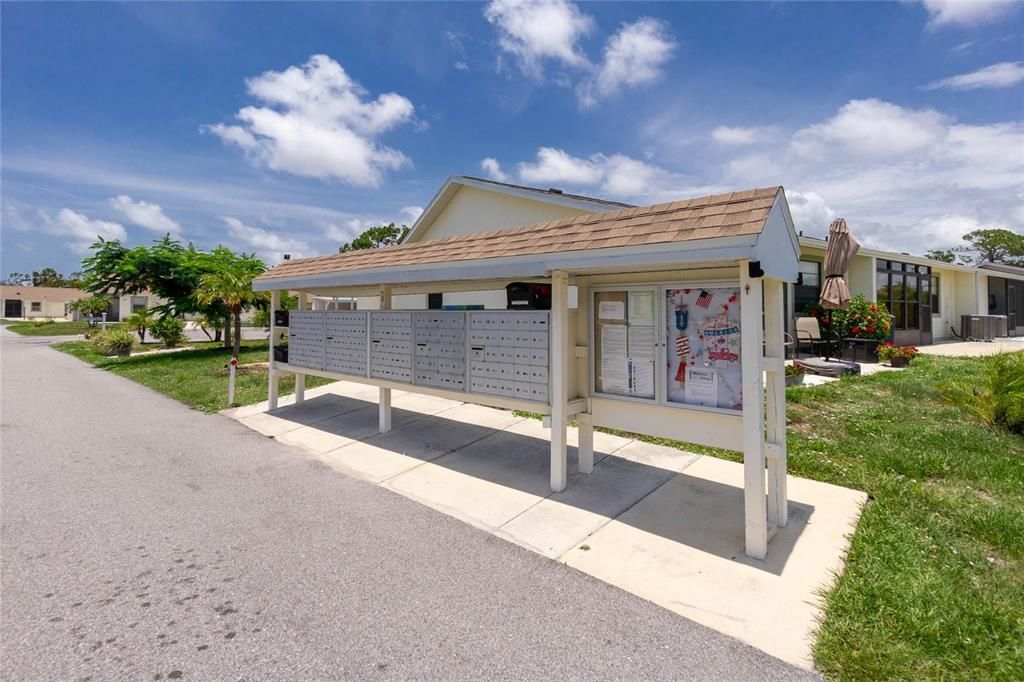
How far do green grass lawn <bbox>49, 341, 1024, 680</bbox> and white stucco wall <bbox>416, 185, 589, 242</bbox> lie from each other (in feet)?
20.9

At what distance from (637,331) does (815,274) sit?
12.4 metres

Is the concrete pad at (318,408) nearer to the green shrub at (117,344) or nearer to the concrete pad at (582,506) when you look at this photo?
the concrete pad at (582,506)

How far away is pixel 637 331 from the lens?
4.74m

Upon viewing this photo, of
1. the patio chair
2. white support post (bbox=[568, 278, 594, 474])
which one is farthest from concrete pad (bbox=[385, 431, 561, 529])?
the patio chair

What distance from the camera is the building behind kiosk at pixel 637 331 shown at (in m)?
3.67

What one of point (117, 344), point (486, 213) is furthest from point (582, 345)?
point (117, 344)

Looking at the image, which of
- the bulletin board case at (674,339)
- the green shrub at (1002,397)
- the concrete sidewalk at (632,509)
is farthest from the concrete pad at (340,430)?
the green shrub at (1002,397)

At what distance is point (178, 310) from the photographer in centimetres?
1908

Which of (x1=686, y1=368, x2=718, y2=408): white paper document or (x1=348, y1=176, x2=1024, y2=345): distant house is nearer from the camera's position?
(x1=686, y1=368, x2=718, y2=408): white paper document

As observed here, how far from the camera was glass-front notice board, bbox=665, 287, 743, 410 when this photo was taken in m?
4.16

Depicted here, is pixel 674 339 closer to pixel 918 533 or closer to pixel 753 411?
pixel 753 411

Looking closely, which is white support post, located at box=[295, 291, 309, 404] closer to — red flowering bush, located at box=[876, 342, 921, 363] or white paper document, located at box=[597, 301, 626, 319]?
white paper document, located at box=[597, 301, 626, 319]

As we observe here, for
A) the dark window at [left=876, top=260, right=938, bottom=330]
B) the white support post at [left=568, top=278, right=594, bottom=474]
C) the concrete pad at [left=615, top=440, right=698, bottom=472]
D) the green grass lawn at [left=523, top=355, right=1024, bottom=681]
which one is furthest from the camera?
the dark window at [left=876, top=260, right=938, bottom=330]

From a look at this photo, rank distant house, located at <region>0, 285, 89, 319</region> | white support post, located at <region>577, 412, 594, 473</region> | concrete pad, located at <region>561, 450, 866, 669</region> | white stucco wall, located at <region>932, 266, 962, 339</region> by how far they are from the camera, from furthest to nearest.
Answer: distant house, located at <region>0, 285, 89, 319</region> < white stucco wall, located at <region>932, 266, 962, 339</region> < white support post, located at <region>577, 412, 594, 473</region> < concrete pad, located at <region>561, 450, 866, 669</region>
